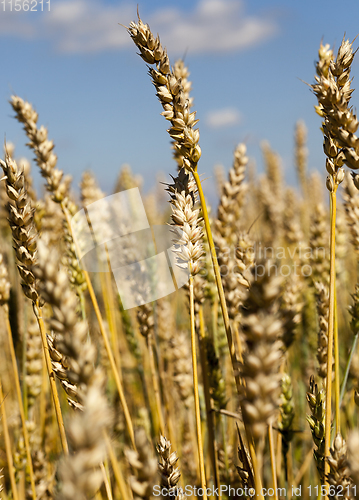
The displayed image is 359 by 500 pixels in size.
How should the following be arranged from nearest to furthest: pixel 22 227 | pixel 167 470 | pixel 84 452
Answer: pixel 84 452, pixel 167 470, pixel 22 227

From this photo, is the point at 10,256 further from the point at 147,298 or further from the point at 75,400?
the point at 75,400

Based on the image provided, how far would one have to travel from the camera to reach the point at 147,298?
1490 mm

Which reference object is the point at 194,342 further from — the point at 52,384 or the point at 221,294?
the point at 52,384

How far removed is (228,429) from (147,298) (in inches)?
31.0

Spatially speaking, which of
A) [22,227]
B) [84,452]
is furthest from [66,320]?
[22,227]

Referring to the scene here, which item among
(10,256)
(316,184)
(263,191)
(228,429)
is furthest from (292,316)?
(316,184)

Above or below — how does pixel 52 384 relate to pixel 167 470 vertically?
above

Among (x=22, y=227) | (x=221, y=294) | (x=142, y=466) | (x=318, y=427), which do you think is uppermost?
(x=22, y=227)

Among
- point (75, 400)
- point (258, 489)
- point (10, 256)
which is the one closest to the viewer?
point (258, 489)

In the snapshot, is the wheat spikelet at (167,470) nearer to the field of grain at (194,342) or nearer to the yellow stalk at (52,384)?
the field of grain at (194,342)

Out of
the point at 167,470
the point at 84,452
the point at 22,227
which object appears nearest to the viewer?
the point at 84,452

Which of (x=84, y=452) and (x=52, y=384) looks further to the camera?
(x=52, y=384)

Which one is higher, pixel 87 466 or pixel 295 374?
pixel 87 466

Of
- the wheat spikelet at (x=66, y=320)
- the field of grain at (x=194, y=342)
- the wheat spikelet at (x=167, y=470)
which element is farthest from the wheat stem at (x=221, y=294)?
the wheat spikelet at (x=66, y=320)
